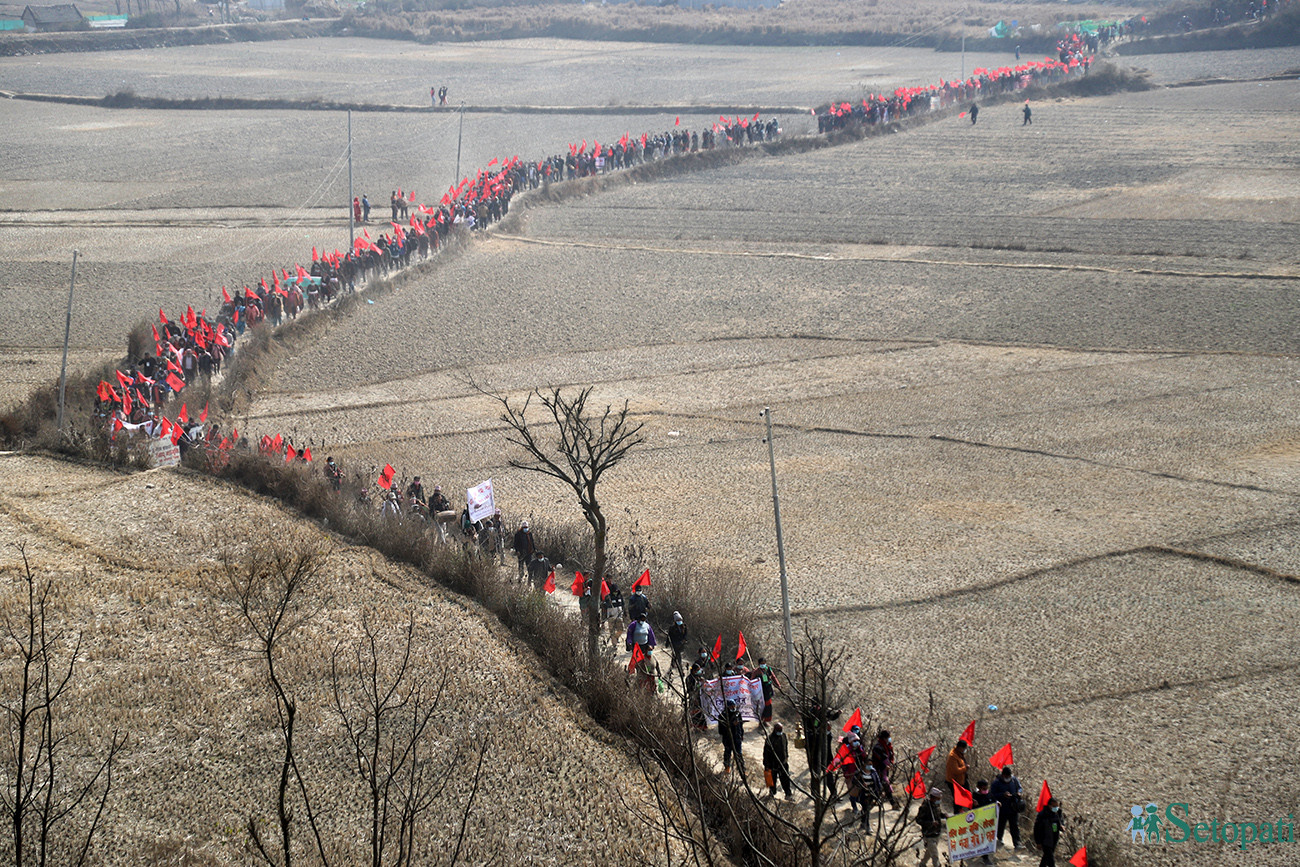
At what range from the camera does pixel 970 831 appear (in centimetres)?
983

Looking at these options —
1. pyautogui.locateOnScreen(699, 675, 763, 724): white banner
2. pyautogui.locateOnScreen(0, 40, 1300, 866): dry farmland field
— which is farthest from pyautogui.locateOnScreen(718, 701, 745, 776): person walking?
pyautogui.locateOnScreen(0, 40, 1300, 866): dry farmland field

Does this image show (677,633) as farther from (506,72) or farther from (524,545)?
(506,72)

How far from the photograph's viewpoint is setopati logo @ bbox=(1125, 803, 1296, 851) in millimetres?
10477

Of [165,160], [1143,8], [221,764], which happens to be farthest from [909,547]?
[1143,8]

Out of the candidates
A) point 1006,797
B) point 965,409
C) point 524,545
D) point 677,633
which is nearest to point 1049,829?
point 1006,797

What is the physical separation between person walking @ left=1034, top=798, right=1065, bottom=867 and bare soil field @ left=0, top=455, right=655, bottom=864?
3.62 metres

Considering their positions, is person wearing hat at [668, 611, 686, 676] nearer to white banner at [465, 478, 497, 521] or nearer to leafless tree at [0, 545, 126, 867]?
white banner at [465, 478, 497, 521]

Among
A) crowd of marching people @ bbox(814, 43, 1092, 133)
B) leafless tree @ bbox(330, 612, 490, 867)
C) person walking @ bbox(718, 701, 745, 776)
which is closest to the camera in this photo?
person walking @ bbox(718, 701, 745, 776)

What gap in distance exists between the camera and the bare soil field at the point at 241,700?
36.5ft

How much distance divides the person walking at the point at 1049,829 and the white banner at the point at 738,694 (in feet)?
11.2

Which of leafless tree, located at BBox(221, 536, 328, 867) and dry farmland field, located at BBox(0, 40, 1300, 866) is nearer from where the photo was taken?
dry farmland field, located at BBox(0, 40, 1300, 866)

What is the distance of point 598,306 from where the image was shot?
3228cm

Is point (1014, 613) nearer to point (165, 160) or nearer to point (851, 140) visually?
point (851, 140)

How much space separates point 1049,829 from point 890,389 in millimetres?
15765
